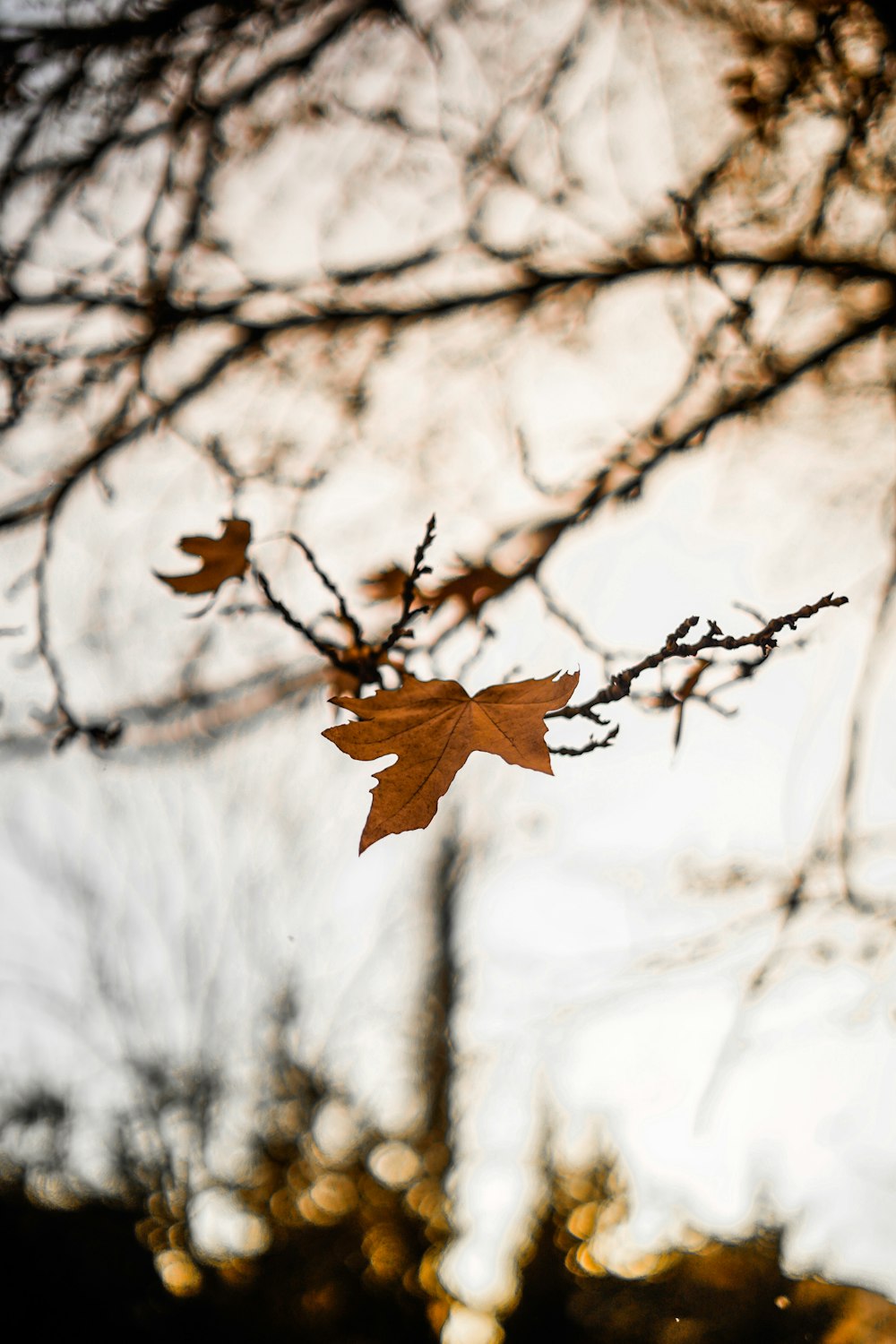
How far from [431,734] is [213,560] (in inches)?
30.0

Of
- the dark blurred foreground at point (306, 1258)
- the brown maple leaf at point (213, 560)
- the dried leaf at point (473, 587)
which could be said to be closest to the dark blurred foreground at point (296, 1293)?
the dark blurred foreground at point (306, 1258)

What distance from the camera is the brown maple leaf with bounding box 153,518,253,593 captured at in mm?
1446

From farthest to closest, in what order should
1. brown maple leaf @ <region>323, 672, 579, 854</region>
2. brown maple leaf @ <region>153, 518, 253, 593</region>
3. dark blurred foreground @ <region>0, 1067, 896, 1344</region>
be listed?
dark blurred foreground @ <region>0, 1067, 896, 1344</region>, brown maple leaf @ <region>153, 518, 253, 593</region>, brown maple leaf @ <region>323, 672, 579, 854</region>

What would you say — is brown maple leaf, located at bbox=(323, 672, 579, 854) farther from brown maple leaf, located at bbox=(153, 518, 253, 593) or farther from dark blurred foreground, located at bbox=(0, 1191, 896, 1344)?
dark blurred foreground, located at bbox=(0, 1191, 896, 1344)

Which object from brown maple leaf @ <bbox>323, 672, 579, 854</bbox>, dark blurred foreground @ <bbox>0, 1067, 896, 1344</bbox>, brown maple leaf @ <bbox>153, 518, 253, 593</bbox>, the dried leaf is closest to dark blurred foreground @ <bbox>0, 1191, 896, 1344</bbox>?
dark blurred foreground @ <bbox>0, 1067, 896, 1344</bbox>

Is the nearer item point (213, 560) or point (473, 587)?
point (213, 560)

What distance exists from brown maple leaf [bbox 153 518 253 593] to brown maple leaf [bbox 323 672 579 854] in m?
0.63

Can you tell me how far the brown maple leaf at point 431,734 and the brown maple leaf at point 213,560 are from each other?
2.06 feet

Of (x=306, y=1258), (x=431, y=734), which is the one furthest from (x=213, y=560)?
(x=306, y=1258)

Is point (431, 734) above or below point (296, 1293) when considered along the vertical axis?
above

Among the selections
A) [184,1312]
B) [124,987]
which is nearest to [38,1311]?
[184,1312]

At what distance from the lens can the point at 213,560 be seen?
148 cm

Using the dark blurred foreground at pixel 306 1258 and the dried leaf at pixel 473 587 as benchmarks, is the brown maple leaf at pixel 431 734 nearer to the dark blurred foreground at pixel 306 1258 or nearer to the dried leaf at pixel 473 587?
the dried leaf at pixel 473 587

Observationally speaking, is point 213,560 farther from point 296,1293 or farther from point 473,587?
point 296,1293
